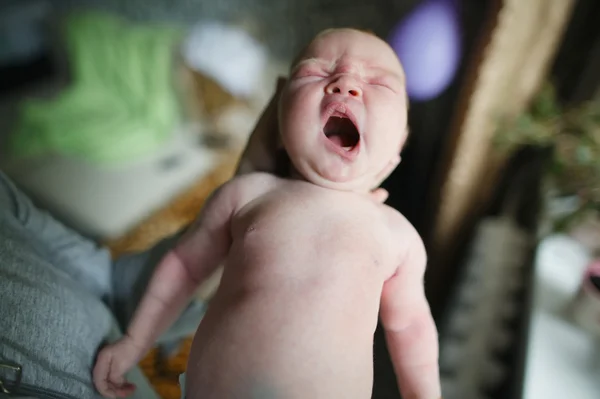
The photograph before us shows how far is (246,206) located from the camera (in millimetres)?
462

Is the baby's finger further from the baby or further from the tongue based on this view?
the tongue

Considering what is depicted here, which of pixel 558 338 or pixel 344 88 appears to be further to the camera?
pixel 558 338

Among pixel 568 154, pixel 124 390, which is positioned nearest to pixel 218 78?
pixel 568 154

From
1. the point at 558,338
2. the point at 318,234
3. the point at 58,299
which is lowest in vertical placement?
the point at 558,338

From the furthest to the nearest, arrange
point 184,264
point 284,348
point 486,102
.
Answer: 1. point 486,102
2. point 184,264
3. point 284,348

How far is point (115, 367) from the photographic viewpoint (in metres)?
0.46

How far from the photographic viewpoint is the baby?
15.0 inches

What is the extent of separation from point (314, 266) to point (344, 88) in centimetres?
15

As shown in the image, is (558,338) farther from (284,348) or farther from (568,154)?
(284,348)

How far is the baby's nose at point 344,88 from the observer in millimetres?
410

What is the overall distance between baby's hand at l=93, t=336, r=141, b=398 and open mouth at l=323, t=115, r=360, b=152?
0.90 ft

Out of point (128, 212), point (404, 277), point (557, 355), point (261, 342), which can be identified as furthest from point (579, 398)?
point (128, 212)

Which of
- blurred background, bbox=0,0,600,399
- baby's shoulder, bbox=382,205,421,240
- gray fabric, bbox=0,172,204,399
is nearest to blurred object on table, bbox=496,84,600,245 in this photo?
blurred background, bbox=0,0,600,399

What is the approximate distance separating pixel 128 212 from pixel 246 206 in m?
0.77
